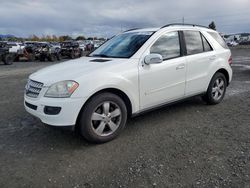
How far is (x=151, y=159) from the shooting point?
3.12 meters

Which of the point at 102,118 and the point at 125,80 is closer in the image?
the point at 102,118

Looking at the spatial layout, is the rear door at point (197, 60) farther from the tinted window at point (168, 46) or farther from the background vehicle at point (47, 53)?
the background vehicle at point (47, 53)

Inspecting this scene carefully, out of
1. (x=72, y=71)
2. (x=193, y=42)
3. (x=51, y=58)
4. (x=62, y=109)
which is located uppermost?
(x=193, y=42)

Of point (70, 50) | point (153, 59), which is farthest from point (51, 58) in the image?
point (153, 59)

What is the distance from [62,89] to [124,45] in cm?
164

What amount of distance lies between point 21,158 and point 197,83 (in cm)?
340

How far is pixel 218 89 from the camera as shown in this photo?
17.6 feet

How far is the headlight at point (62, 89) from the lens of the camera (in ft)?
10.6

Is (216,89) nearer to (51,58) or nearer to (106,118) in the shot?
(106,118)

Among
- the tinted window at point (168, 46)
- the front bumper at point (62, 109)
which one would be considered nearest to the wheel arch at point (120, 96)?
the front bumper at point (62, 109)

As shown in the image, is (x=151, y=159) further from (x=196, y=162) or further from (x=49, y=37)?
(x=49, y=37)

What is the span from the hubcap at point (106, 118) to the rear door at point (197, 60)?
1636 mm

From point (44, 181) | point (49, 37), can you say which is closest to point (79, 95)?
point (44, 181)

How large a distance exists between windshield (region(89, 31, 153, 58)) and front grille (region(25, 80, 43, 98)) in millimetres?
1394
